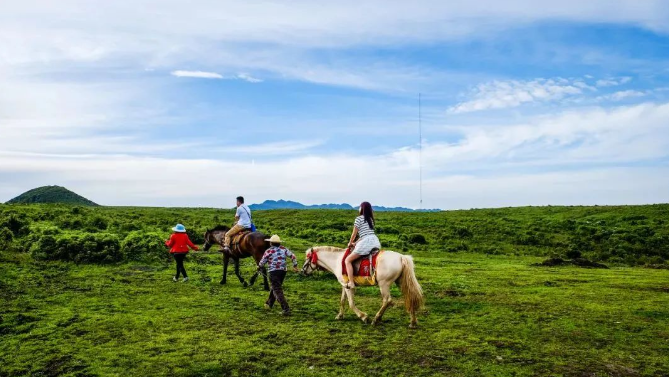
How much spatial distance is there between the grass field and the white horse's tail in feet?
2.00

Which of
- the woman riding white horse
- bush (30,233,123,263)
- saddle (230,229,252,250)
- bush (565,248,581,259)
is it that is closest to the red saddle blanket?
the woman riding white horse

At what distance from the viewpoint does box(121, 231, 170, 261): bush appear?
23234 mm

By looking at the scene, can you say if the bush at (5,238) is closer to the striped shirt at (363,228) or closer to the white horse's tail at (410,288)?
the striped shirt at (363,228)

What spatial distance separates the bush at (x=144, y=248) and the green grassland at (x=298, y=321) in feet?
0.32

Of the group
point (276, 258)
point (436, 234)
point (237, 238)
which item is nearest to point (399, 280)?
point (276, 258)

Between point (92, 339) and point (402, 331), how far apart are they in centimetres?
720

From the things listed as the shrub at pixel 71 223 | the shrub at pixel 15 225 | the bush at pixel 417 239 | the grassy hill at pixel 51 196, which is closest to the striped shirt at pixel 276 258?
the shrub at pixel 15 225

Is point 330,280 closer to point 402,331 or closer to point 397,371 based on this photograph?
point 402,331

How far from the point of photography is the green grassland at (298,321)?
29.4ft

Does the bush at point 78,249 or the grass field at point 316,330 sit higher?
the bush at point 78,249

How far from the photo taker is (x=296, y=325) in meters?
11.8

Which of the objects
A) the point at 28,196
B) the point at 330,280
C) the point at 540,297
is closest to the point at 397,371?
the point at 540,297

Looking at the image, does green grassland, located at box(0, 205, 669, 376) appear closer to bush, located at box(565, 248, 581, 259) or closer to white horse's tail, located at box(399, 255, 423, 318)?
white horse's tail, located at box(399, 255, 423, 318)

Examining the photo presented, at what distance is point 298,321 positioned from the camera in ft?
40.1
